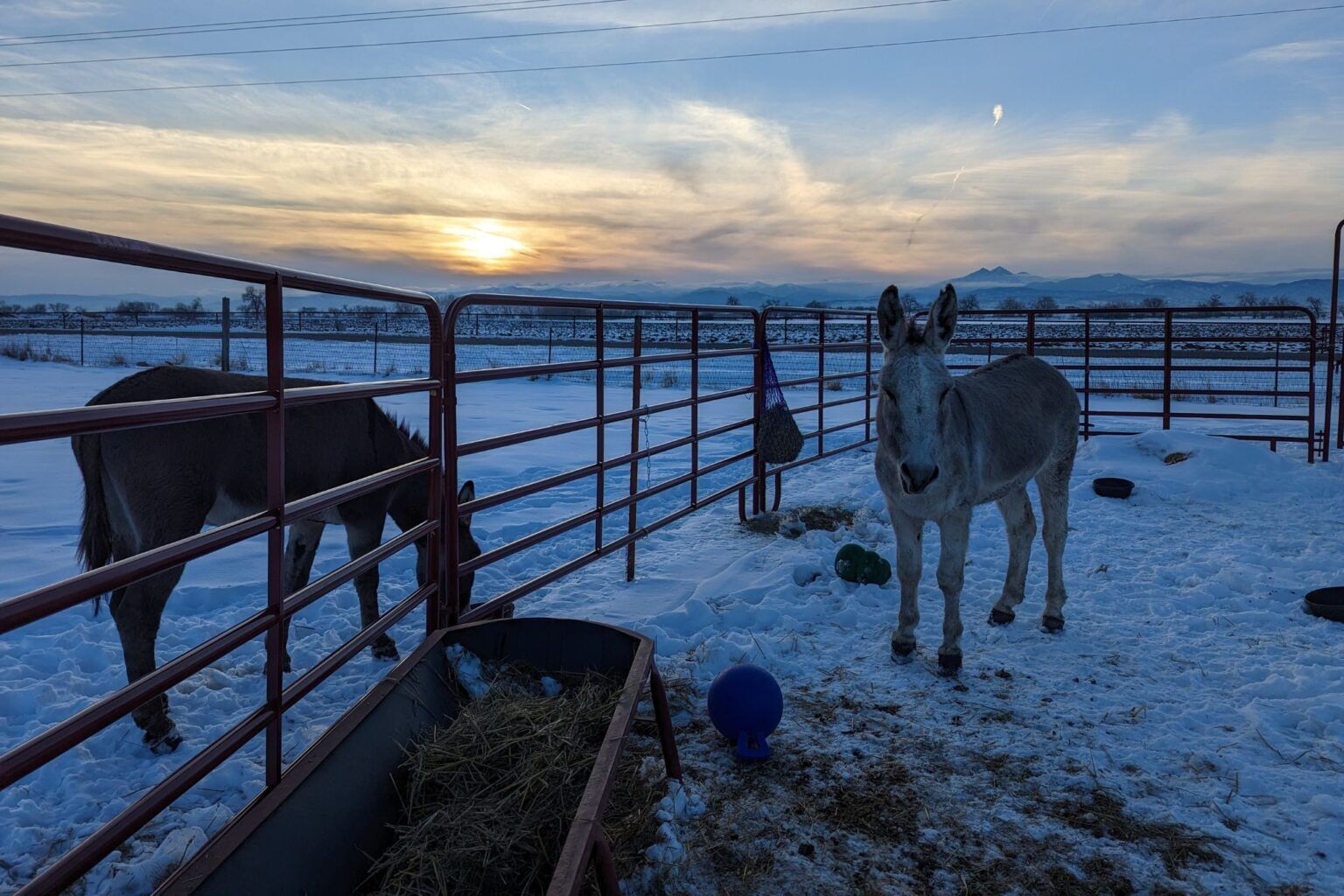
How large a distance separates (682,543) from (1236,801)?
4328 mm

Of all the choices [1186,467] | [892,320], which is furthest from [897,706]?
[1186,467]

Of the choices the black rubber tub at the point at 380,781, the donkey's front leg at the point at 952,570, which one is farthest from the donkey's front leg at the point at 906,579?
the black rubber tub at the point at 380,781

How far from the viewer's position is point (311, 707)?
3.77 m

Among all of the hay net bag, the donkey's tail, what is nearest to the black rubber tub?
the donkey's tail

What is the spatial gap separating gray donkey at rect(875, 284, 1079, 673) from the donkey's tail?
12.2ft

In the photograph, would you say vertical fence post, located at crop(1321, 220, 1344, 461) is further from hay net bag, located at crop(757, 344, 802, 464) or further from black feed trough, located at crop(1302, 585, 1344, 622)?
hay net bag, located at crop(757, 344, 802, 464)

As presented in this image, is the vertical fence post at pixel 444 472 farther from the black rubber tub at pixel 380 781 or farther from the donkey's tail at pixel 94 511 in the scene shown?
the donkey's tail at pixel 94 511

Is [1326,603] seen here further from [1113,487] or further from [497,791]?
[497,791]

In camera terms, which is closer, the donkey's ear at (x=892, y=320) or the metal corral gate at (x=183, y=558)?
the metal corral gate at (x=183, y=558)

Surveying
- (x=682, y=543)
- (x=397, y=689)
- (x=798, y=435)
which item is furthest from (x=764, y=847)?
(x=798, y=435)

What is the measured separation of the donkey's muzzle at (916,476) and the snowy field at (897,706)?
1.11 meters

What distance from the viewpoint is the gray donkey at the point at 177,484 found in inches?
133

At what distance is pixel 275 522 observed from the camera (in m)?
2.51

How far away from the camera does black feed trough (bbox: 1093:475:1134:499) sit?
8281 millimetres
